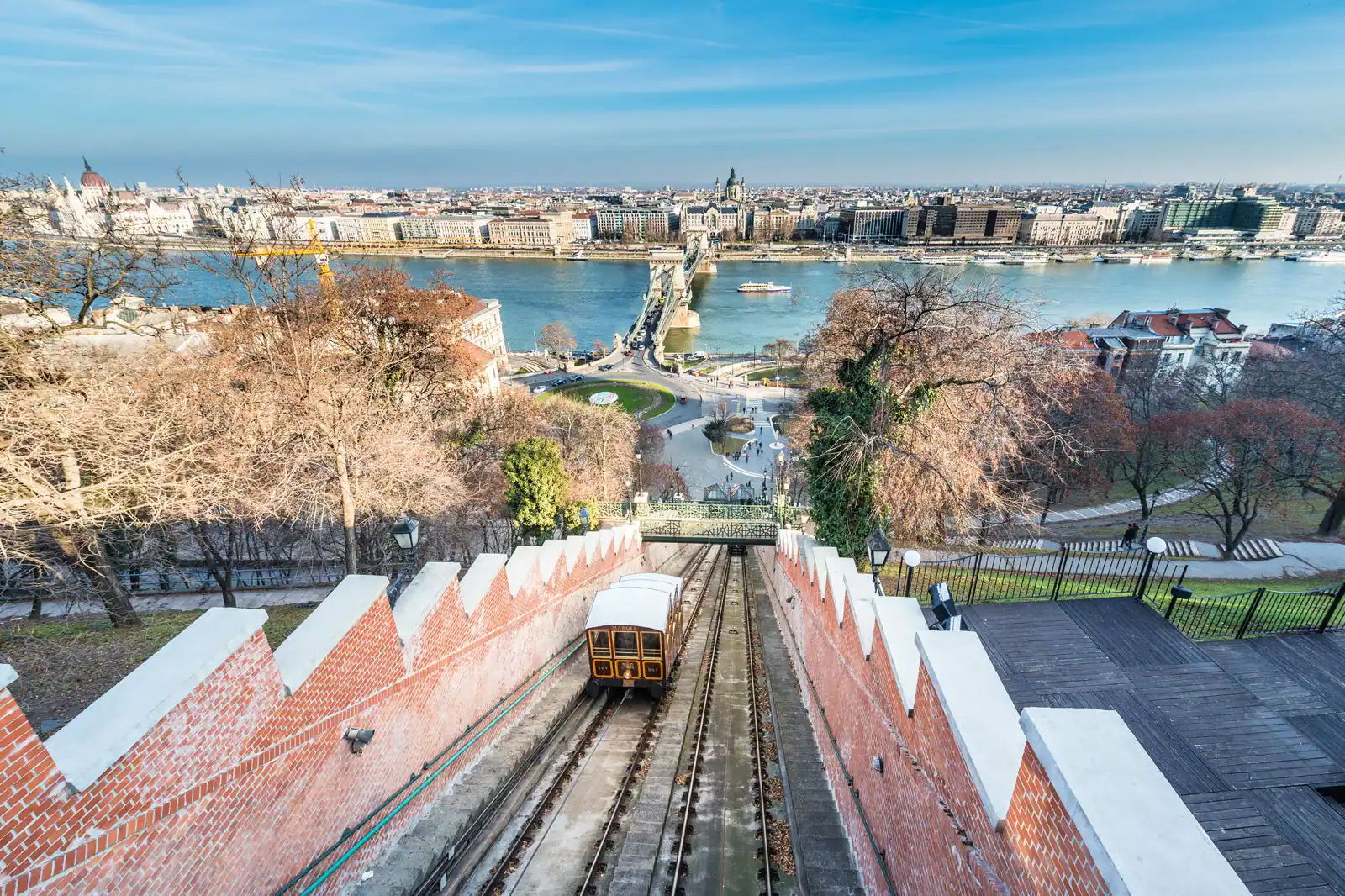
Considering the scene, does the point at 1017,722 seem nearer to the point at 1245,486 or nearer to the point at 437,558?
the point at 437,558

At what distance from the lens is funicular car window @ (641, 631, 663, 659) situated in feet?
34.1

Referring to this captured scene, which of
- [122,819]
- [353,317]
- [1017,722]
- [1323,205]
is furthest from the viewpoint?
[1323,205]

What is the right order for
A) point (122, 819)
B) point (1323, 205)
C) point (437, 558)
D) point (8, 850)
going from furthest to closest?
1. point (1323, 205)
2. point (437, 558)
3. point (122, 819)
4. point (8, 850)

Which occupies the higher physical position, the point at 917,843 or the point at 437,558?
the point at 917,843

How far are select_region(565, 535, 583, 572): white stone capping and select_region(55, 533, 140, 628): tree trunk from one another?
6.76m

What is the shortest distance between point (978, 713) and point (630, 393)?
49.0 metres

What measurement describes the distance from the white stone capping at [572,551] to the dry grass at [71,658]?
4.89m

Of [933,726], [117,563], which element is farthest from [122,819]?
[117,563]

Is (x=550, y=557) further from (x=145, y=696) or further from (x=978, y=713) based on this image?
(x=978, y=713)

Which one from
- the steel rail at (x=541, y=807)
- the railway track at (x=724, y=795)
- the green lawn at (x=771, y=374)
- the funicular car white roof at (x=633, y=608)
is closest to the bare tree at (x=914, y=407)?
the railway track at (x=724, y=795)

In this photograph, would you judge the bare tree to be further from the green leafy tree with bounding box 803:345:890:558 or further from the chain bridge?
the chain bridge

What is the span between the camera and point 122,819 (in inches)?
140

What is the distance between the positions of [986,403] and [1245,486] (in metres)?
10.8

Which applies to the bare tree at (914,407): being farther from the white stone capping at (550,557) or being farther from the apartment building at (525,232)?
the apartment building at (525,232)
